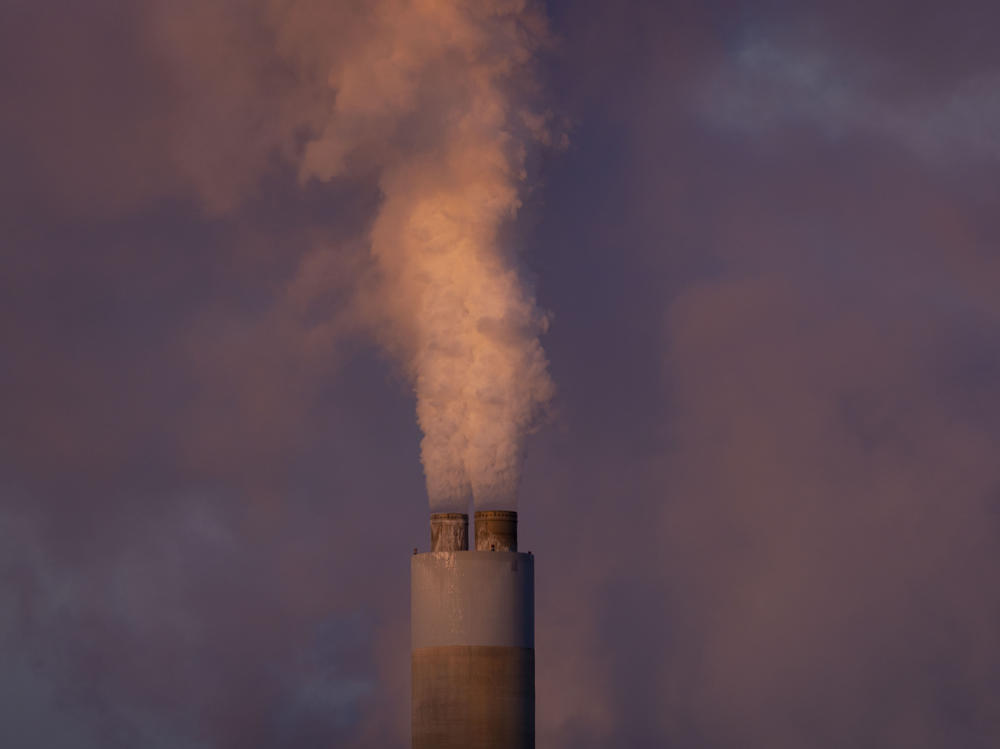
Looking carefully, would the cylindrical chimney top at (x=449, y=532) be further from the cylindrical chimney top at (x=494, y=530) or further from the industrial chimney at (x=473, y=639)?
the cylindrical chimney top at (x=494, y=530)

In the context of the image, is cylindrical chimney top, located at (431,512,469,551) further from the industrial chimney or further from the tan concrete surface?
the tan concrete surface

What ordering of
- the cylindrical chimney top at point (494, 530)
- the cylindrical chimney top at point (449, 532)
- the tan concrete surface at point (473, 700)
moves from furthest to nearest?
the cylindrical chimney top at point (494, 530), the cylindrical chimney top at point (449, 532), the tan concrete surface at point (473, 700)

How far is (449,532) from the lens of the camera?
9988 cm

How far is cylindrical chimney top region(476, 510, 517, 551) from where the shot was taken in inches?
3937

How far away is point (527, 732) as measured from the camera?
3880 inches

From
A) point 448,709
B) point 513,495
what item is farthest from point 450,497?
point 448,709

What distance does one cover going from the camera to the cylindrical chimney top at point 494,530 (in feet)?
328

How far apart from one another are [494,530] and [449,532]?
7.90 feet

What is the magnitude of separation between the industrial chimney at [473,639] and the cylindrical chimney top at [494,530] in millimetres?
53

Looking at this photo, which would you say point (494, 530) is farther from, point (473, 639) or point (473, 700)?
point (473, 700)

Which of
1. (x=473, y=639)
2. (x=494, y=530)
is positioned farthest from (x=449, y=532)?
(x=473, y=639)

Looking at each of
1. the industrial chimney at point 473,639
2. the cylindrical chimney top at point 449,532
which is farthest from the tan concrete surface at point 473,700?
the cylindrical chimney top at point 449,532

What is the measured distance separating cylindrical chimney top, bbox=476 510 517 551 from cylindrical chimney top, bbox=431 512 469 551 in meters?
0.82

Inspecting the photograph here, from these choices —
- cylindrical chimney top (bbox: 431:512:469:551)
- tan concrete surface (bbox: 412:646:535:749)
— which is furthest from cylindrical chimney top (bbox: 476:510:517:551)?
tan concrete surface (bbox: 412:646:535:749)
